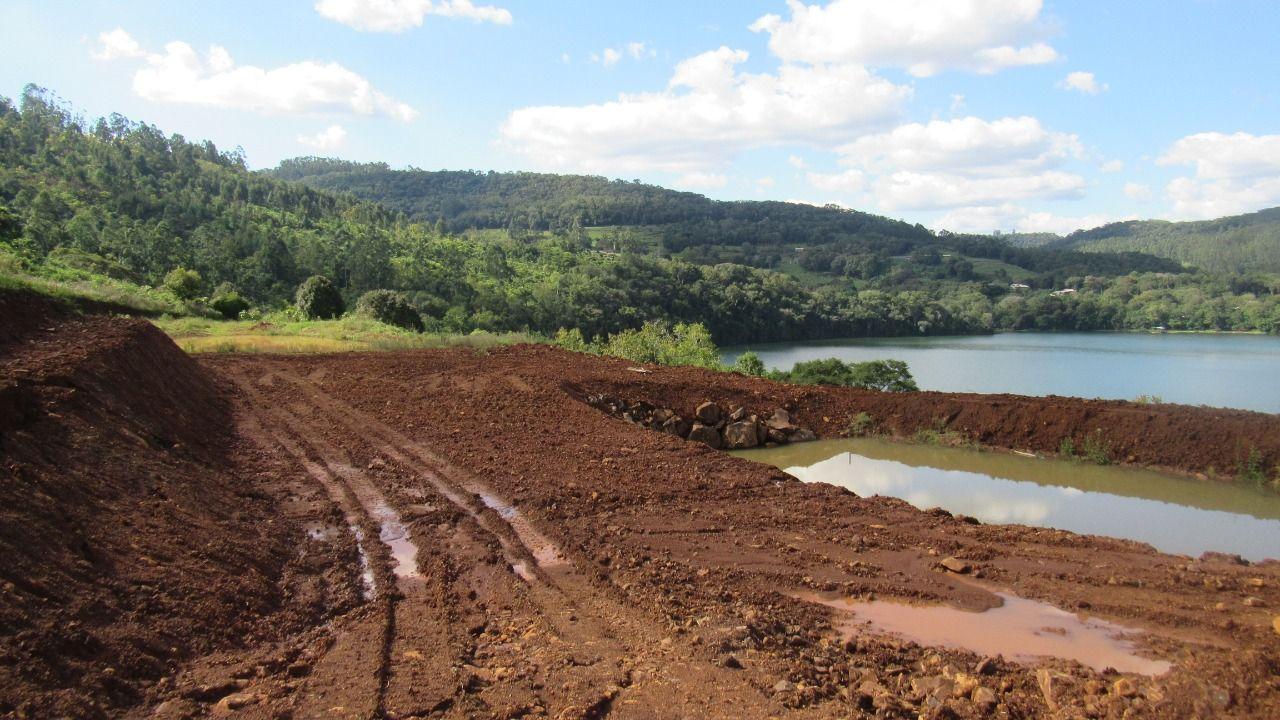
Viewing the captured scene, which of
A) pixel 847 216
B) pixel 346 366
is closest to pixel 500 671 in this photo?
pixel 346 366

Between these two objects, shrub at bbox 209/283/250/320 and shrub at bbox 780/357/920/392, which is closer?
shrub at bbox 780/357/920/392

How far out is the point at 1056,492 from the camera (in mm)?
14750

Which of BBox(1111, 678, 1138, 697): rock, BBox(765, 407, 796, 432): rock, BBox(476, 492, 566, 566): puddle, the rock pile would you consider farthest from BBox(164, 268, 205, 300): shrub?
BBox(1111, 678, 1138, 697): rock

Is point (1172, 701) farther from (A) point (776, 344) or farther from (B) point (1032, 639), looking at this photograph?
(A) point (776, 344)

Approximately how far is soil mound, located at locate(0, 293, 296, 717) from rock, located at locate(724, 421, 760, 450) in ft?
35.9

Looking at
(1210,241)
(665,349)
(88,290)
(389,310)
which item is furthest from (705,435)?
(1210,241)

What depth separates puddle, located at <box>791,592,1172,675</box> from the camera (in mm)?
6629

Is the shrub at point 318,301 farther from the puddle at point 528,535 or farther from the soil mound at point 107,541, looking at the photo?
the puddle at point 528,535

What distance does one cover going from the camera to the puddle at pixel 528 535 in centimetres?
848

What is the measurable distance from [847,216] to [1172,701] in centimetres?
16659

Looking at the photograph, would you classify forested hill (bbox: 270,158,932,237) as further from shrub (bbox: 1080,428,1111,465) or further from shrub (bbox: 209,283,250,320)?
shrub (bbox: 1080,428,1111,465)

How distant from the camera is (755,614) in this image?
6.90 meters

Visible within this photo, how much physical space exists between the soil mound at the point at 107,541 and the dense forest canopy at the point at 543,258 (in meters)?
17.8

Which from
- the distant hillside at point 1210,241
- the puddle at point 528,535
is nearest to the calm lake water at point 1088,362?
the puddle at point 528,535
